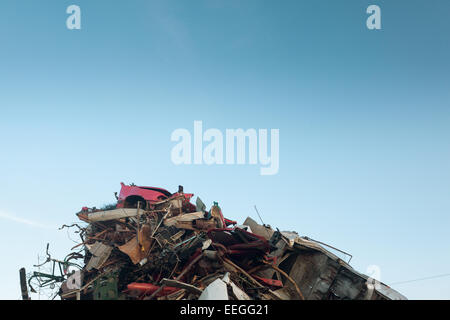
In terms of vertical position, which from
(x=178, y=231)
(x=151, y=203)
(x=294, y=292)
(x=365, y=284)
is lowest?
(x=294, y=292)

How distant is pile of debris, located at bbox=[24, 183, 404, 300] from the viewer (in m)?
9.22

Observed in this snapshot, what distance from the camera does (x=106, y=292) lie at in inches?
395

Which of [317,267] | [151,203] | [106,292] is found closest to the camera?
[106,292]

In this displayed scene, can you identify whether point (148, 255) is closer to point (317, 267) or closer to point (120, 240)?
point (120, 240)

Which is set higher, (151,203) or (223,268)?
(151,203)

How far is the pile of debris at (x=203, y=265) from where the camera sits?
9219mm

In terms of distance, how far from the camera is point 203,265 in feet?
31.9

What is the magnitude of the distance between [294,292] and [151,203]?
863 cm
